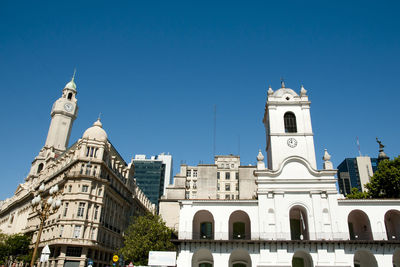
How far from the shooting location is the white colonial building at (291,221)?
33000 millimetres

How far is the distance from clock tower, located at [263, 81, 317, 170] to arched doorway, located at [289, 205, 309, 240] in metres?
5.62

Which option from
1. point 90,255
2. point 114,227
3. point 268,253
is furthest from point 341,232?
point 114,227

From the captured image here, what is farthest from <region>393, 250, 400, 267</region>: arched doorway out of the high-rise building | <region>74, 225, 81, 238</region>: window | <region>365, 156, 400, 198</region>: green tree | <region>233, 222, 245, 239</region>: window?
the high-rise building

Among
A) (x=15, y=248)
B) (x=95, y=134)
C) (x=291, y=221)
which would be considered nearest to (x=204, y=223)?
(x=291, y=221)

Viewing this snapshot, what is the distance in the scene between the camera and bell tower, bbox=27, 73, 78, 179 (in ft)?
260

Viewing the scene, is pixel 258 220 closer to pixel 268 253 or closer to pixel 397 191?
pixel 268 253

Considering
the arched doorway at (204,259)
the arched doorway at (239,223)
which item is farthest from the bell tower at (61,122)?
the arched doorway at (239,223)

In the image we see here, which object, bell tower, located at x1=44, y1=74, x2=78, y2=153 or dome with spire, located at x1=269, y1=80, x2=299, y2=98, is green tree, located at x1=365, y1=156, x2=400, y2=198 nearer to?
dome with spire, located at x1=269, y1=80, x2=299, y2=98

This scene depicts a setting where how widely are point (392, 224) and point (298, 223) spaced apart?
1137 centimetres

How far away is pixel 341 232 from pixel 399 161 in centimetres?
1717

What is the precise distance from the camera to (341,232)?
33844 mm

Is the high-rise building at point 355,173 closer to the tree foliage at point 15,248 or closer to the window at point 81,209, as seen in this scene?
the window at point 81,209

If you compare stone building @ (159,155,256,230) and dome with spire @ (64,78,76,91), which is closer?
stone building @ (159,155,256,230)

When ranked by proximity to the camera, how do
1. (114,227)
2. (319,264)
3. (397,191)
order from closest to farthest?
(319,264) < (397,191) < (114,227)
